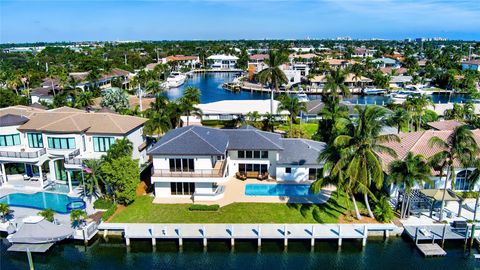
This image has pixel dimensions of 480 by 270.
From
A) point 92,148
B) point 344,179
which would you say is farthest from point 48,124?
point 344,179

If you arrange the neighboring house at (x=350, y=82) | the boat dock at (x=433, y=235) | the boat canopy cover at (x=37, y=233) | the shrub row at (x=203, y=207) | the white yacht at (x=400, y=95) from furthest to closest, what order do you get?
1. the neighboring house at (x=350, y=82)
2. the white yacht at (x=400, y=95)
3. the shrub row at (x=203, y=207)
4. the boat dock at (x=433, y=235)
5. the boat canopy cover at (x=37, y=233)

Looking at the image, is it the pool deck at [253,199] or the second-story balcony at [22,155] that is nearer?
the pool deck at [253,199]

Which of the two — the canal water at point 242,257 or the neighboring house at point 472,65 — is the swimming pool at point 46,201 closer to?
the canal water at point 242,257

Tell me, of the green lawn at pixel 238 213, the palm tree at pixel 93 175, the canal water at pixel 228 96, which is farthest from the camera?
the canal water at pixel 228 96

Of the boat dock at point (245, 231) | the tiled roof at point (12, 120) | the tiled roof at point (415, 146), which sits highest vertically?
the tiled roof at point (12, 120)

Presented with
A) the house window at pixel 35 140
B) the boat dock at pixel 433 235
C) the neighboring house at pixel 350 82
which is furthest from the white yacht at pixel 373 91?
the house window at pixel 35 140

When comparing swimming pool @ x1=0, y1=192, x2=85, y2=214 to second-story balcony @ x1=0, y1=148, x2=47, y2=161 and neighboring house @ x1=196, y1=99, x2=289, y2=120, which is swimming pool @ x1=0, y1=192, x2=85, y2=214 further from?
neighboring house @ x1=196, y1=99, x2=289, y2=120

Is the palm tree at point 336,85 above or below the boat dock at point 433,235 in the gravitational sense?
above

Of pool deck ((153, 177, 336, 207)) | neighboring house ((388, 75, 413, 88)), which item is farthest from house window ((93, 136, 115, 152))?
neighboring house ((388, 75, 413, 88))
